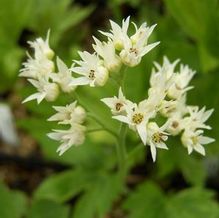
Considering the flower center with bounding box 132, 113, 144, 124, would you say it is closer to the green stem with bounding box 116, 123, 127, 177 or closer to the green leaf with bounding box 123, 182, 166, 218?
the green stem with bounding box 116, 123, 127, 177

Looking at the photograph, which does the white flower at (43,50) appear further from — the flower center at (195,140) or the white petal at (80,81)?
the flower center at (195,140)

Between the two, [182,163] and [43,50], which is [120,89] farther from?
[182,163]

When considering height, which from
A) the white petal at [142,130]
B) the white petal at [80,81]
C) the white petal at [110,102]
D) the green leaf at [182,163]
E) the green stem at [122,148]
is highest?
the white petal at [80,81]

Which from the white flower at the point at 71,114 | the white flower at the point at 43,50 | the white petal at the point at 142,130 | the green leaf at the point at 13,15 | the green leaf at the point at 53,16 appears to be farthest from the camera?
the green leaf at the point at 53,16

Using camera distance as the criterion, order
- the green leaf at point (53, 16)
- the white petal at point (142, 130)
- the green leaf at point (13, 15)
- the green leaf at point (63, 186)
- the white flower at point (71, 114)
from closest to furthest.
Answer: the white petal at point (142, 130)
the white flower at point (71, 114)
the green leaf at point (63, 186)
the green leaf at point (13, 15)
the green leaf at point (53, 16)

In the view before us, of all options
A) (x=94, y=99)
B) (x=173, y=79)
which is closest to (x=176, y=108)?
(x=173, y=79)

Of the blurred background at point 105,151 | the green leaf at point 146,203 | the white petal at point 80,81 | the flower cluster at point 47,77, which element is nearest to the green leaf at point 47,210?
the blurred background at point 105,151

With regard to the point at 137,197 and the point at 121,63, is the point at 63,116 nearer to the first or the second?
the point at 121,63

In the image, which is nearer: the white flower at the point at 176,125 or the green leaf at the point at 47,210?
the white flower at the point at 176,125

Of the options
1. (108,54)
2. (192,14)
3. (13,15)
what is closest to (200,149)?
(108,54)
